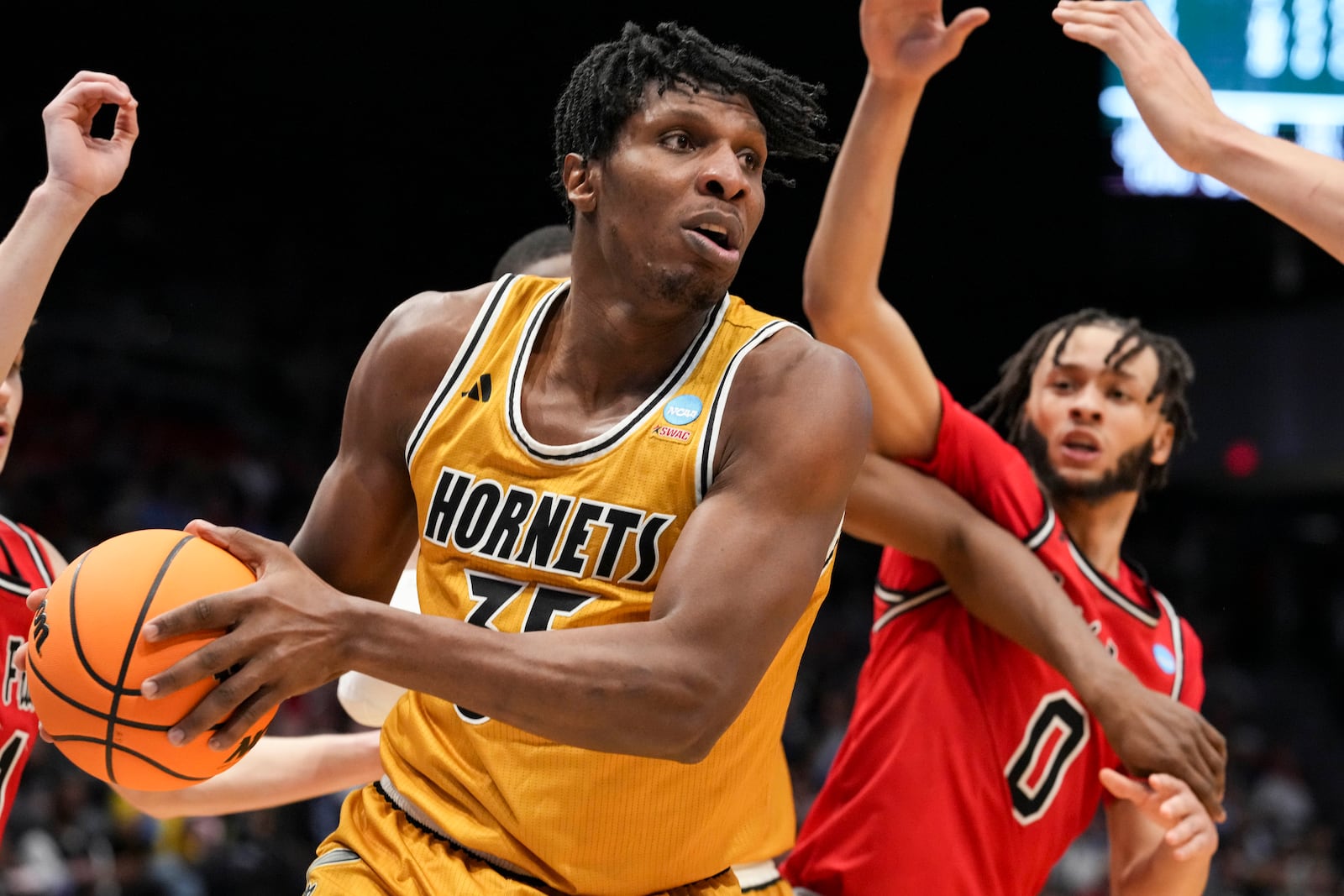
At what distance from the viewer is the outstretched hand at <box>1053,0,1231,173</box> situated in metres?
2.70

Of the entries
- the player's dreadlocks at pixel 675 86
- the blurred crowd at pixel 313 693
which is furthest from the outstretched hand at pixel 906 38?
the blurred crowd at pixel 313 693

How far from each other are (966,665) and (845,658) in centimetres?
1055

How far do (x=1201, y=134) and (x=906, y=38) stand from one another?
2.65ft

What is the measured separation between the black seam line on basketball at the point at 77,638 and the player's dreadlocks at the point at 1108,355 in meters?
2.52

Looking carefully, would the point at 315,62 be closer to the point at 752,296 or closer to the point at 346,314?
the point at 346,314

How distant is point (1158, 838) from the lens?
3.47m

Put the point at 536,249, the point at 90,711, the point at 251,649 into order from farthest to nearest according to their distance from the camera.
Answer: the point at 536,249
the point at 90,711
the point at 251,649

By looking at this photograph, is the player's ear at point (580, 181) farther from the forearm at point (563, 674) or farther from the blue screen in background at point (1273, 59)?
the blue screen in background at point (1273, 59)

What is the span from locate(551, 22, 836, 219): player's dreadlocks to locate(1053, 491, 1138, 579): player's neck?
4.73ft

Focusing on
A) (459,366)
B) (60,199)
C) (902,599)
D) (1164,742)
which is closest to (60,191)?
(60,199)

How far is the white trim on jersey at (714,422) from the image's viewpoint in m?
2.31

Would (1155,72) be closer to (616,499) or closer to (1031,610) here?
(1031,610)

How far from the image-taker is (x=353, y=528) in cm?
259

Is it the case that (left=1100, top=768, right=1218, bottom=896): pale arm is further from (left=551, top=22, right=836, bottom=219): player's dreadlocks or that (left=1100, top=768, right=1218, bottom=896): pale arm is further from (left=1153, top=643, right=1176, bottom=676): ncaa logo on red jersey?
(left=551, top=22, right=836, bottom=219): player's dreadlocks
